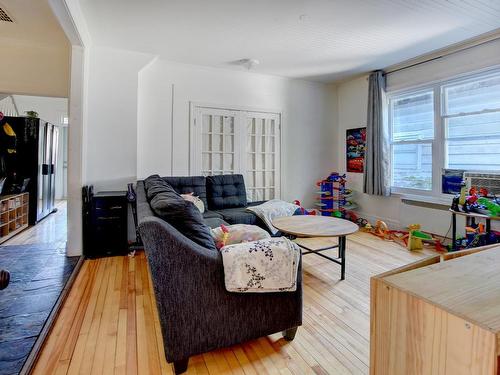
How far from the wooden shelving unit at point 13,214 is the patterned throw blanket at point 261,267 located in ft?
12.2

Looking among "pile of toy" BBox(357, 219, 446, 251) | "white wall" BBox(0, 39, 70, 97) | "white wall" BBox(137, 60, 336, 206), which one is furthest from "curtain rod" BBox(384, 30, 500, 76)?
"white wall" BBox(0, 39, 70, 97)

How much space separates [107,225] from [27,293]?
3.52 feet

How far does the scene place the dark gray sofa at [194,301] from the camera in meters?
1.37

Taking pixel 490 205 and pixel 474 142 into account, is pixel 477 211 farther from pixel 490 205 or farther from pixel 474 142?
pixel 474 142

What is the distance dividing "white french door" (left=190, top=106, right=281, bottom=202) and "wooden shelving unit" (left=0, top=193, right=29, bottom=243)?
2.51 metres

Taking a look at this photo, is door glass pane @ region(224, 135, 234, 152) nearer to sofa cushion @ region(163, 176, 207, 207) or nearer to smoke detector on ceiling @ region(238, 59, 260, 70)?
sofa cushion @ region(163, 176, 207, 207)

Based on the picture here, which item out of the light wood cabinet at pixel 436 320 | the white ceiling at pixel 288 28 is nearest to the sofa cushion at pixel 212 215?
the white ceiling at pixel 288 28

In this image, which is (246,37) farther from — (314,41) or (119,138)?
(119,138)

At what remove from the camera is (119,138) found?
3.59 meters

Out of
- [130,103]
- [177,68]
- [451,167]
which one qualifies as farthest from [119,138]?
[451,167]

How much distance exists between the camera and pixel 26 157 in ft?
14.9

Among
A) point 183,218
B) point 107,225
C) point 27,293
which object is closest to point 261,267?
point 183,218

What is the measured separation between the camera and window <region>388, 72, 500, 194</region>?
3.34 metres

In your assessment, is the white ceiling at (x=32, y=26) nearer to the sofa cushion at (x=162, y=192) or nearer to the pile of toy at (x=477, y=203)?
the sofa cushion at (x=162, y=192)
